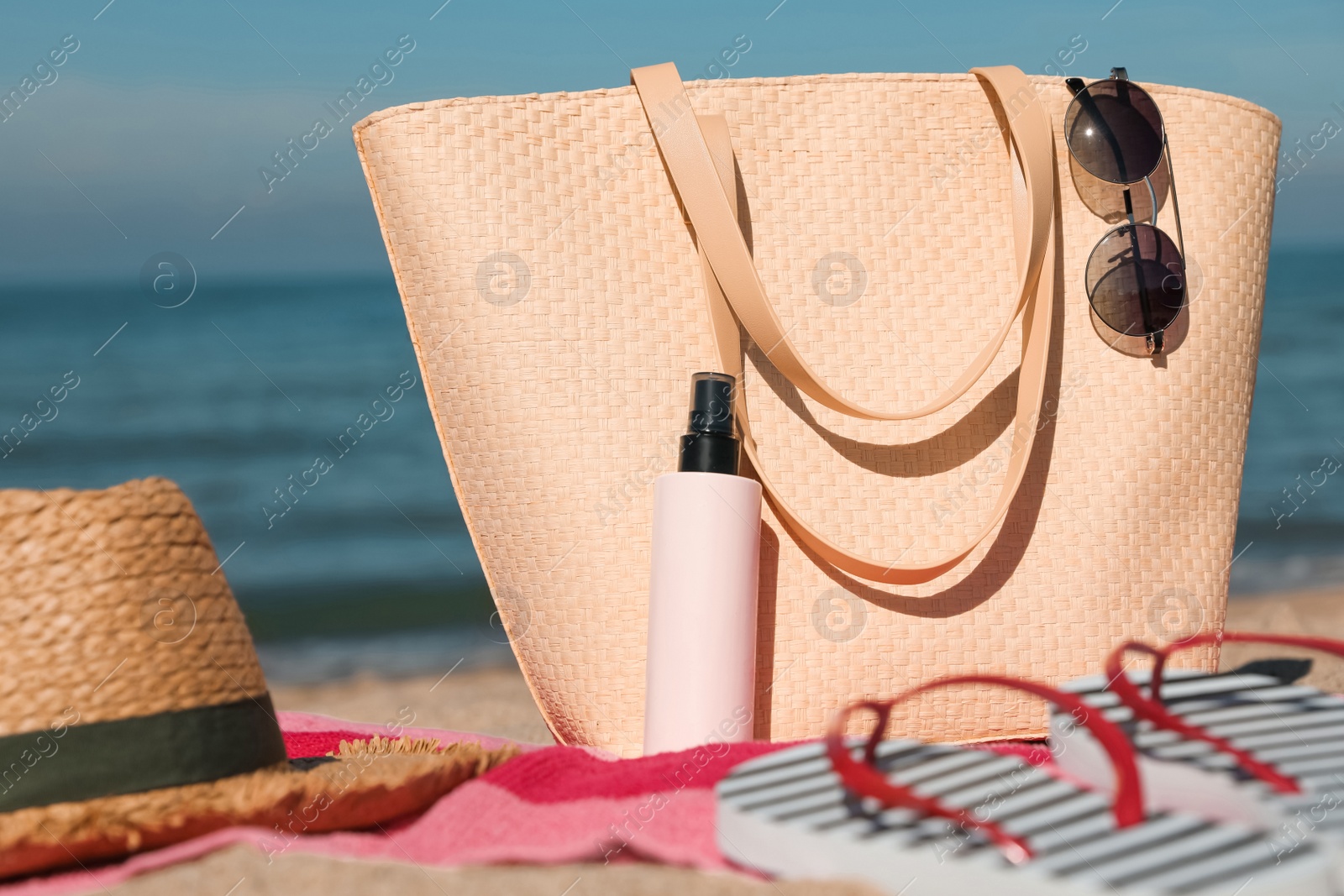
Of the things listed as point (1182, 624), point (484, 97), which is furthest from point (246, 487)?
point (1182, 624)

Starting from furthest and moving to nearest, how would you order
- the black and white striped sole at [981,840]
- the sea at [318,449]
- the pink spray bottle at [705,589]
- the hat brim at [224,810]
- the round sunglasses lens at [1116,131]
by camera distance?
the sea at [318,449] → the round sunglasses lens at [1116,131] → the pink spray bottle at [705,589] → the hat brim at [224,810] → the black and white striped sole at [981,840]

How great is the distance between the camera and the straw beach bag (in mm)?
874

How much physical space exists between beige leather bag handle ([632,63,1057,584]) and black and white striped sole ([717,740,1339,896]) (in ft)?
0.93

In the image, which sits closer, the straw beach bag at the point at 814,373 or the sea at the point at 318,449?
the straw beach bag at the point at 814,373

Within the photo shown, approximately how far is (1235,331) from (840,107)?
1.37 ft

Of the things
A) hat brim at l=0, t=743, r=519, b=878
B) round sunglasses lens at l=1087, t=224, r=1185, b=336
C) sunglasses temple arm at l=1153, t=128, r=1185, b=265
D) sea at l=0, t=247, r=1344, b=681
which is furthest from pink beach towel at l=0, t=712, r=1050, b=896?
sea at l=0, t=247, r=1344, b=681

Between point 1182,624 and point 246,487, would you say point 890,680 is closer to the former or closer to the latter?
point 1182,624

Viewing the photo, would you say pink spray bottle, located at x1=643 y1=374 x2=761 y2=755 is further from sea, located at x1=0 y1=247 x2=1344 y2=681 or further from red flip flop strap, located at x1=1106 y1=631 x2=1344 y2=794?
sea, located at x1=0 y1=247 x2=1344 y2=681

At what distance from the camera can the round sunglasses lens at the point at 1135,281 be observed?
91cm

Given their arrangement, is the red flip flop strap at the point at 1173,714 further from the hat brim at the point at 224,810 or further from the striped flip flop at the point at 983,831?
the hat brim at the point at 224,810

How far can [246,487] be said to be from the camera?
2936mm

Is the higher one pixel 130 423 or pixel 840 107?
pixel 840 107

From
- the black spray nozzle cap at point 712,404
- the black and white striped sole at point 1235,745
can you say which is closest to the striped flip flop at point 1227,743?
the black and white striped sole at point 1235,745

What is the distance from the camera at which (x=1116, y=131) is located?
91 centimetres
